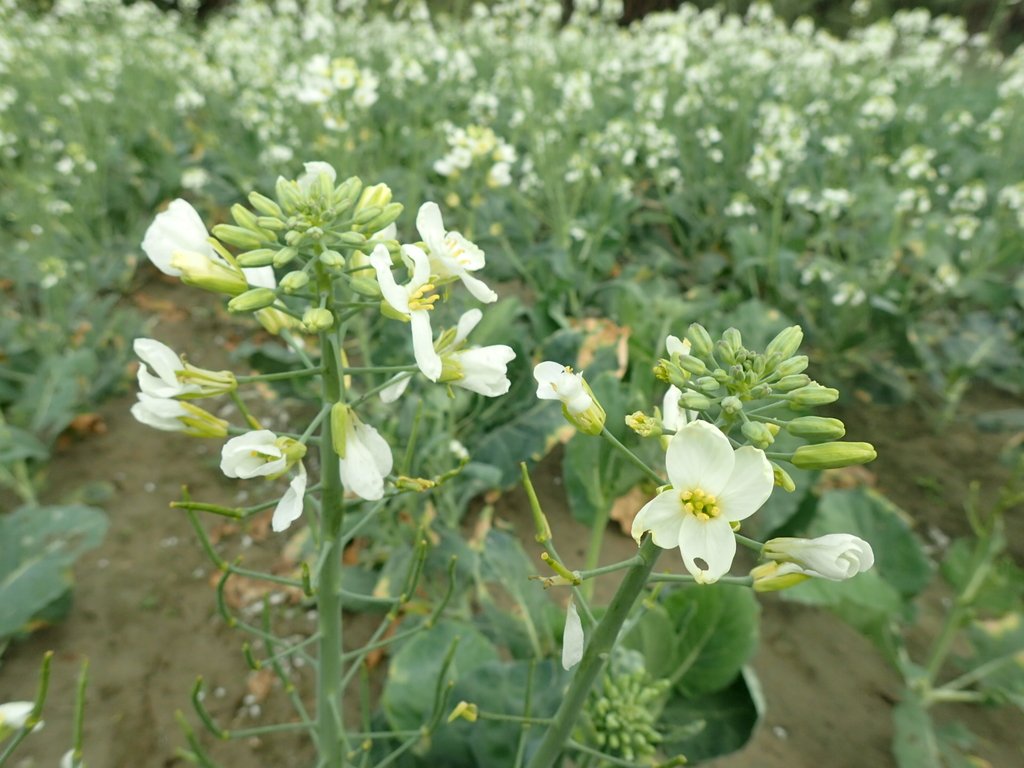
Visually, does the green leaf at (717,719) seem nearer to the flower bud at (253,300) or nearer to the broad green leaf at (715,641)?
the broad green leaf at (715,641)

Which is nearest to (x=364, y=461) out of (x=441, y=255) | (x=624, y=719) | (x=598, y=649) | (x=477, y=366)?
(x=477, y=366)

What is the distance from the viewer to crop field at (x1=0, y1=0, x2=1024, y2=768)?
98 centimetres

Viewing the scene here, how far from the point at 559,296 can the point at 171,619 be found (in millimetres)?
2154

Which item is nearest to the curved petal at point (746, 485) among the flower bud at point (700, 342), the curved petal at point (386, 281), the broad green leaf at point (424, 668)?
the flower bud at point (700, 342)

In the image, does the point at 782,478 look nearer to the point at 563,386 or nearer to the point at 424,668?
the point at 563,386

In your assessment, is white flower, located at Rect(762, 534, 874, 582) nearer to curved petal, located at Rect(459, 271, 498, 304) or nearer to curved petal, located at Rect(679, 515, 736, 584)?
curved petal, located at Rect(679, 515, 736, 584)

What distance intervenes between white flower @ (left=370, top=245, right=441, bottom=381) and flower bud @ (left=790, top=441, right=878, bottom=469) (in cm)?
49

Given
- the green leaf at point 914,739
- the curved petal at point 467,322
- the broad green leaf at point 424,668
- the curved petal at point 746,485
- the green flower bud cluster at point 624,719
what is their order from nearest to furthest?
1. the curved petal at point 746,485
2. the curved petal at point 467,322
3. the green flower bud cluster at point 624,719
4. the broad green leaf at point 424,668
5. the green leaf at point 914,739

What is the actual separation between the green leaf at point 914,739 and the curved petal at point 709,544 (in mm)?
1728

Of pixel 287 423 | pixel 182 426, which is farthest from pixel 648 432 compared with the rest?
pixel 287 423

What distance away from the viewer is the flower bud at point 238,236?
982 millimetres

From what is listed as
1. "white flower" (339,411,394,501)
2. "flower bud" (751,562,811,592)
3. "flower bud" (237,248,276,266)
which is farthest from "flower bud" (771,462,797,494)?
"flower bud" (237,248,276,266)

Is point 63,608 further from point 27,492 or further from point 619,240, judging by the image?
point 619,240

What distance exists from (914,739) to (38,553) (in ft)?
9.10
